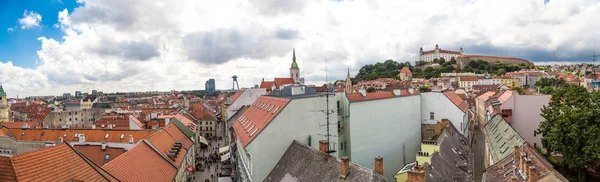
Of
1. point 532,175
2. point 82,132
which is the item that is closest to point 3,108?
point 82,132

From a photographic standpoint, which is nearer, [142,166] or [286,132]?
[142,166]

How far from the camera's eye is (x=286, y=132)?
2798 cm

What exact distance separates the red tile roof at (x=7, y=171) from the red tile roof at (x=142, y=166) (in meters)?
9.23

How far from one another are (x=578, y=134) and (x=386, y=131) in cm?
1632

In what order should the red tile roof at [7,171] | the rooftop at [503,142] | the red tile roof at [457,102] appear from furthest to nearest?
the red tile roof at [457,102], the rooftop at [503,142], the red tile roof at [7,171]

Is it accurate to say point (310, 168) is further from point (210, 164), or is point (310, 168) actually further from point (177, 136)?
point (210, 164)

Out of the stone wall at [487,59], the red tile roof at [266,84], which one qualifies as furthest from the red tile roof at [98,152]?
the stone wall at [487,59]

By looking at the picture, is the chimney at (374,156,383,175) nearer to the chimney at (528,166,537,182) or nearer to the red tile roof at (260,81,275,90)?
the chimney at (528,166,537,182)

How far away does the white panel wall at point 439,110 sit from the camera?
45000mm

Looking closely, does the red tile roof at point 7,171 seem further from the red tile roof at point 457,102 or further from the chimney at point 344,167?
the red tile roof at point 457,102

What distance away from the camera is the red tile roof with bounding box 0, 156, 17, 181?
12.9 m

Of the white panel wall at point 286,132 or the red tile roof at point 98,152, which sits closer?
the white panel wall at point 286,132

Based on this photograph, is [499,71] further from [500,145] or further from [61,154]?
[61,154]

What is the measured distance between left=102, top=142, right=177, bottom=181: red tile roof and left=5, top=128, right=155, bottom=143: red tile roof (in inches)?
370
